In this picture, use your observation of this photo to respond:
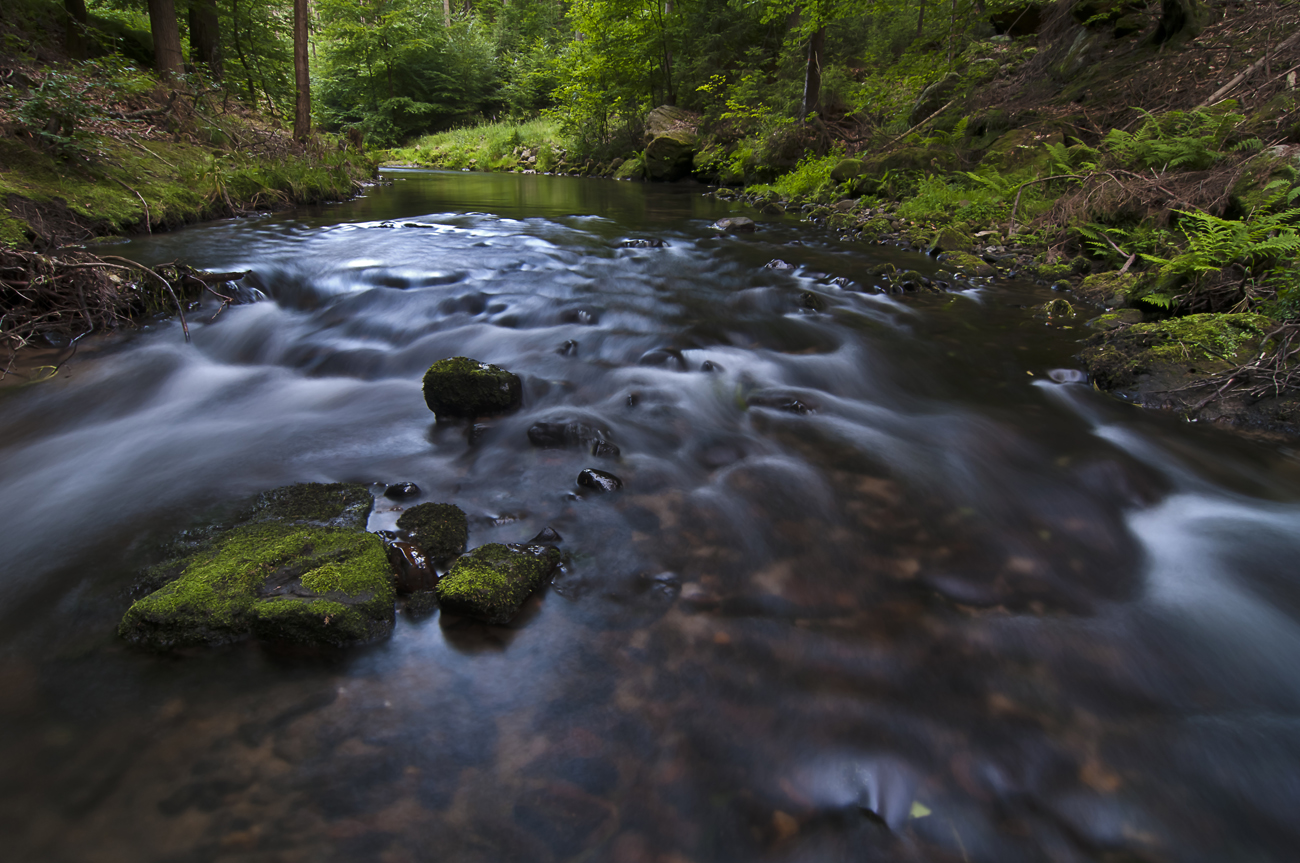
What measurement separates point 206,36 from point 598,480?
16.9 metres

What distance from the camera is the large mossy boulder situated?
2098mm

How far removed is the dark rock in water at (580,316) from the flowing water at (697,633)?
30.5 inches

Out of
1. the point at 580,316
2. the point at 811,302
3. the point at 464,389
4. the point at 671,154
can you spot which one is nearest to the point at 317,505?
the point at 464,389

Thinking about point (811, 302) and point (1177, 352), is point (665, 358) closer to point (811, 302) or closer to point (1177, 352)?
point (811, 302)

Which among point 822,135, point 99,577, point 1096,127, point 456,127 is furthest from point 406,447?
point 456,127

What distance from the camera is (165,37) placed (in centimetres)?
1108

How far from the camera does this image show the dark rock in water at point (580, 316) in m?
5.70

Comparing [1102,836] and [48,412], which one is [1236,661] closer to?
[1102,836]

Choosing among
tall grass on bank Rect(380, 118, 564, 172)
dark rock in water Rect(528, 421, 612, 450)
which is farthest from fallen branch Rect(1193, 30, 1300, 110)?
tall grass on bank Rect(380, 118, 564, 172)

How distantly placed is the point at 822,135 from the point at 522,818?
1563cm

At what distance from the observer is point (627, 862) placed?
158 centimetres

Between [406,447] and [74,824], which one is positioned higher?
[406,447]

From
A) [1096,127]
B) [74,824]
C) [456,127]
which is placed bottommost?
[74,824]

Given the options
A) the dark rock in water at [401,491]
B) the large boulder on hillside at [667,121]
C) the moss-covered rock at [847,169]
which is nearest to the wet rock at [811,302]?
the dark rock in water at [401,491]
